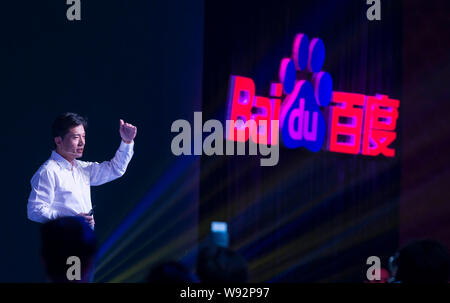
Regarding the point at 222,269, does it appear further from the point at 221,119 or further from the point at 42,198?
the point at 221,119

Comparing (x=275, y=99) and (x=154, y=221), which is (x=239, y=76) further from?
(x=154, y=221)

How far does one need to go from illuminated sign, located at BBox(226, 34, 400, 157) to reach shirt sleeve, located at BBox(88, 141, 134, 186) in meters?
1.34

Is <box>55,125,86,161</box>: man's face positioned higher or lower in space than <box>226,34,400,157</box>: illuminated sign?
lower

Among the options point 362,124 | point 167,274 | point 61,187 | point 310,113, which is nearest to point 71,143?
point 61,187

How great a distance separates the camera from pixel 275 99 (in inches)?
207

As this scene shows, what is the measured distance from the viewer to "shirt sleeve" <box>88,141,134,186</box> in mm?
3797

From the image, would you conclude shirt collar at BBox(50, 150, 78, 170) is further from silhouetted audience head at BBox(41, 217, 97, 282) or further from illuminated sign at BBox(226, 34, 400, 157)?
silhouetted audience head at BBox(41, 217, 97, 282)

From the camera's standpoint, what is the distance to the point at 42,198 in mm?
3428

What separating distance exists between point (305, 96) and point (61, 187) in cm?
245

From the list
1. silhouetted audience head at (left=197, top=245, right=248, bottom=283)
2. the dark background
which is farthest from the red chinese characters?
silhouetted audience head at (left=197, top=245, right=248, bottom=283)

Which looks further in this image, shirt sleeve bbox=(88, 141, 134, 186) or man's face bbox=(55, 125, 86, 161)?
shirt sleeve bbox=(88, 141, 134, 186)

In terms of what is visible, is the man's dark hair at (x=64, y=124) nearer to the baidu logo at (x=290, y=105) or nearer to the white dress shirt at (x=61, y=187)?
the white dress shirt at (x=61, y=187)

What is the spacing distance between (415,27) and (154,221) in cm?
307

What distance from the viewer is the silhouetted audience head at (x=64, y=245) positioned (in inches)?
59.9
